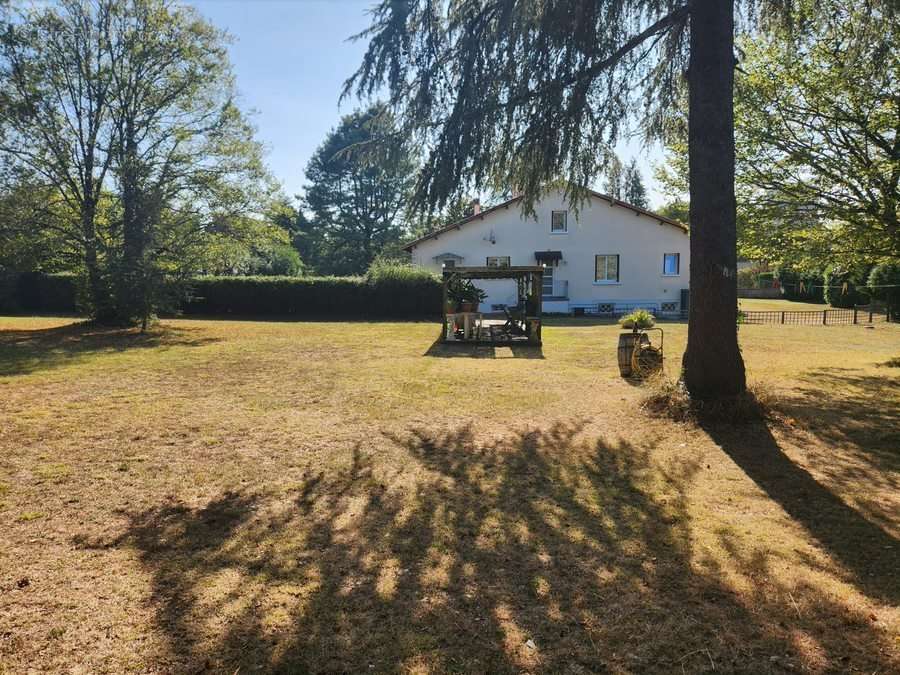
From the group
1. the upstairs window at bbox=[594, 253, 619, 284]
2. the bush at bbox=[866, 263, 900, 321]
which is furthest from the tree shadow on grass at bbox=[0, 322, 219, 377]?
the bush at bbox=[866, 263, 900, 321]

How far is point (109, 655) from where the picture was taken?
7.94 ft

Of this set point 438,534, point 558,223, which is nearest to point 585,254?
point 558,223

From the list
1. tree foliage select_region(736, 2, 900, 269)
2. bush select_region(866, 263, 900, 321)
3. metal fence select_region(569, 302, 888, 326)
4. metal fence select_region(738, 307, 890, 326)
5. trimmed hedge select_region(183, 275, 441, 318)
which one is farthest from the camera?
trimmed hedge select_region(183, 275, 441, 318)

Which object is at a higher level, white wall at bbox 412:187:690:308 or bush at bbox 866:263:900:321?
white wall at bbox 412:187:690:308

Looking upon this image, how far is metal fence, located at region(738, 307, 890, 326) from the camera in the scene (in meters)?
23.0

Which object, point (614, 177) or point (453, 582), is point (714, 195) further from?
point (453, 582)

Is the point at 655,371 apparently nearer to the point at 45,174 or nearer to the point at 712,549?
the point at 712,549

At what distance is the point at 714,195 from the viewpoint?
6.44 m

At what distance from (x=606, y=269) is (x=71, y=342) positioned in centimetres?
2346

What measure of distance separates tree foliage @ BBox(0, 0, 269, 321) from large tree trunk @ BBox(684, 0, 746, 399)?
53.6ft

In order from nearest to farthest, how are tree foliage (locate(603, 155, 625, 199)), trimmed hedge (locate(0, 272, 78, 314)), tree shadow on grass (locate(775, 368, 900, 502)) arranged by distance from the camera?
tree shadow on grass (locate(775, 368, 900, 502)) → tree foliage (locate(603, 155, 625, 199)) → trimmed hedge (locate(0, 272, 78, 314))

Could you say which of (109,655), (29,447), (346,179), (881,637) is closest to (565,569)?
(881,637)

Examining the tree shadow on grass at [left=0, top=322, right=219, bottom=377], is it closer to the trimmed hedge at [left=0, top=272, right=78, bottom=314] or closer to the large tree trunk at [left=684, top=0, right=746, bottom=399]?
the trimmed hedge at [left=0, top=272, right=78, bottom=314]

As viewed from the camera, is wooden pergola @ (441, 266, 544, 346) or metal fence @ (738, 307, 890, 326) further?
metal fence @ (738, 307, 890, 326)
